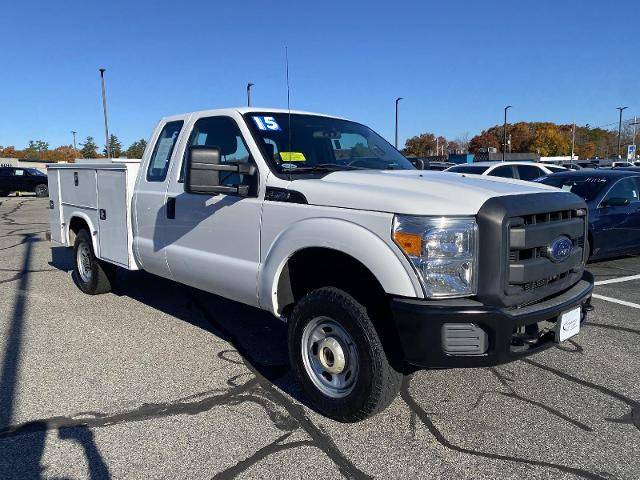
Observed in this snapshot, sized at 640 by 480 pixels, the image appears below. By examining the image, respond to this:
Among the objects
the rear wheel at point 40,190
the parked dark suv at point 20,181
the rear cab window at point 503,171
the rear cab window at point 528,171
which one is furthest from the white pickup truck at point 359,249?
the parked dark suv at point 20,181

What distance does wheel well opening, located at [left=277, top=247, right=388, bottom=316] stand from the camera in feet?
10.8

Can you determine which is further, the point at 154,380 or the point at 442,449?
the point at 154,380

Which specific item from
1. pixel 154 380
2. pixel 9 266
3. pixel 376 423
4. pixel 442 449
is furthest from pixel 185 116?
pixel 9 266

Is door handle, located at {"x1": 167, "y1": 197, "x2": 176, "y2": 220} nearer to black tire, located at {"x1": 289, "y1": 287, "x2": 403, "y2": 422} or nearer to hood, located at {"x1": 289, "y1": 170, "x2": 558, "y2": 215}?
hood, located at {"x1": 289, "y1": 170, "x2": 558, "y2": 215}

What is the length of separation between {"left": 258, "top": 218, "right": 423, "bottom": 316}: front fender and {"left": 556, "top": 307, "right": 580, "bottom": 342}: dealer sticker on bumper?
100cm

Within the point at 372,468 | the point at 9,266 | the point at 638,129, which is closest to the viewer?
the point at 372,468

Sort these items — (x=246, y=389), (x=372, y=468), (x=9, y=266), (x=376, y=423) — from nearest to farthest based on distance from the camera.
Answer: (x=372, y=468) < (x=376, y=423) < (x=246, y=389) < (x=9, y=266)

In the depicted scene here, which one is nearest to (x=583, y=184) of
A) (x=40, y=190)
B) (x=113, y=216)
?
(x=113, y=216)

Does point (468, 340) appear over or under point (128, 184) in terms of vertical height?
under

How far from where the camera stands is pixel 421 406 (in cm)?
361

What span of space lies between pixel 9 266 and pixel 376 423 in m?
7.61

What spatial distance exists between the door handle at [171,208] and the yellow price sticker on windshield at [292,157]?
1.25 m

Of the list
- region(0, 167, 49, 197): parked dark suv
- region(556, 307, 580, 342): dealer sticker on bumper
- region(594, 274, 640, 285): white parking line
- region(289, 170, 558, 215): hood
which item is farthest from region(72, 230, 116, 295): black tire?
region(0, 167, 49, 197): parked dark suv

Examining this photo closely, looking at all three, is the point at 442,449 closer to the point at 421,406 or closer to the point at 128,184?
the point at 421,406
